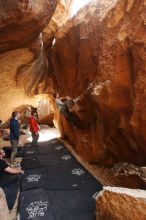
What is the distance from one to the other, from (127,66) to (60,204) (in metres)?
3.40

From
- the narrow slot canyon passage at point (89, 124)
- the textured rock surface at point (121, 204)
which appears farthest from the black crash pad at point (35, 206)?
the textured rock surface at point (121, 204)

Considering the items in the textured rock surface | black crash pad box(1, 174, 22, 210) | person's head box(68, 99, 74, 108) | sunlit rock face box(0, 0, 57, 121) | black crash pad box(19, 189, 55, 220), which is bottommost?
black crash pad box(19, 189, 55, 220)

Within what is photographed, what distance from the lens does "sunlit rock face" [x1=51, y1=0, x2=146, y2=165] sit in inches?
223

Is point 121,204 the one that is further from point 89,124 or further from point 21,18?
point 21,18

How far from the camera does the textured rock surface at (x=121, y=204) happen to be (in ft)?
13.0

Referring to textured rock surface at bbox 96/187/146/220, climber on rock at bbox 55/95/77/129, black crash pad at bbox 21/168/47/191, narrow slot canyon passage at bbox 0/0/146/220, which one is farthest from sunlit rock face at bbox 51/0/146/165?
black crash pad at bbox 21/168/47/191

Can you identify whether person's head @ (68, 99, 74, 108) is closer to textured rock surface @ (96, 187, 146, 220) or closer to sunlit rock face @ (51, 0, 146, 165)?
sunlit rock face @ (51, 0, 146, 165)

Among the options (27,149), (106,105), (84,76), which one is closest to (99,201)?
(106,105)

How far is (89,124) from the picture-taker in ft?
30.4

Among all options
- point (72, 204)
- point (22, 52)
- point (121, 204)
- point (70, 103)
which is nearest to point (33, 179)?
point (72, 204)

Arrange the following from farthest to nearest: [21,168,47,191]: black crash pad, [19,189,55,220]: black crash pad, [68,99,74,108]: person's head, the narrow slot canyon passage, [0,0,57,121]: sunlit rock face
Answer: [68,99,74,108]: person's head
[0,0,57,121]: sunlit rock face
[21,168,47,191]: black crash pad
the narrow slot canyon passage
[19,189,55,220]: black crash pad

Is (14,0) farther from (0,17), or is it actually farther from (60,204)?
(60,204)

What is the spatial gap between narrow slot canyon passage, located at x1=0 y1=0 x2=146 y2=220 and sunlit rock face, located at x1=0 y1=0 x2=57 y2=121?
0.13ft

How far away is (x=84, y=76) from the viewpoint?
888 cm
